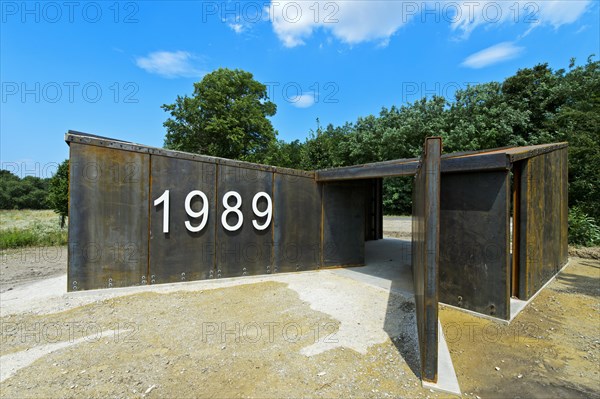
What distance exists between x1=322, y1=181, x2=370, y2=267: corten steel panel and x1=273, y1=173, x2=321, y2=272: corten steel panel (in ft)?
0.79

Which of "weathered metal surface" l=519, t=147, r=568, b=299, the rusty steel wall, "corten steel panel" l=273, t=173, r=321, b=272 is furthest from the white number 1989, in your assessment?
"weathered metal surface" l=519, t=147, r=568, b=299

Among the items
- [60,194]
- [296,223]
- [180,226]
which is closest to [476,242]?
[296,223]

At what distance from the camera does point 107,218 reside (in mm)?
4926

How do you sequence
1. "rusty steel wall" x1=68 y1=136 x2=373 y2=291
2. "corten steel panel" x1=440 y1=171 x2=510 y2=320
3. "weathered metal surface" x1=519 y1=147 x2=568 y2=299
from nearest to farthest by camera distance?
1. "corten steel panel" x1=440 y1=171 x2=510 y2=320
2. "weathered metal surface" x1=519 y1=147 x2=568 y2=299
3. "rusty steel wall" x1=68 y1=136 x2=373 y2=291

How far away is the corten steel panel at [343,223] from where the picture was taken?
24.1 ft

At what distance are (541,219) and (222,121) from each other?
18799mm

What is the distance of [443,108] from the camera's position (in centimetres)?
2139

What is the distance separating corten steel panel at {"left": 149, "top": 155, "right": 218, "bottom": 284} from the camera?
5.30 meters

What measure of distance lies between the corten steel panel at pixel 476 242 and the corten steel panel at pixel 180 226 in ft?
15.1

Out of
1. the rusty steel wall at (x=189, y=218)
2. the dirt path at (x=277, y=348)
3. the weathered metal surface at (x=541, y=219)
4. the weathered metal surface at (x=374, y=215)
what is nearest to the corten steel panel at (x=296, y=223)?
the rusty steel wall at (x=189, y=218)

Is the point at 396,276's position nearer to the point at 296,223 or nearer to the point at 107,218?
the point at 296,223

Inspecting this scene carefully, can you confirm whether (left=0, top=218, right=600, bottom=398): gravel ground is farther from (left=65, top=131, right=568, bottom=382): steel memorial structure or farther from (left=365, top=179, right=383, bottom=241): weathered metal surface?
(left=365, top=179, right=383, bottom=241): weathered metal surface

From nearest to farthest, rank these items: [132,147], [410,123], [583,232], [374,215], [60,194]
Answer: [132,147] < [583,232] < [374,215] < [60,194] < [410,123]

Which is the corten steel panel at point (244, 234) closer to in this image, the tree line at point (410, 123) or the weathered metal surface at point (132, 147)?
the weathered metal surface at point (132, 147)
